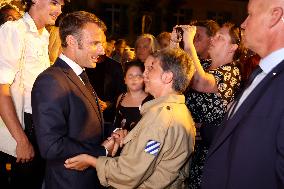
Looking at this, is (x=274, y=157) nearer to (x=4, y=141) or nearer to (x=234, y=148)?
(x=234, y=148)

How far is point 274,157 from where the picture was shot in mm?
1884

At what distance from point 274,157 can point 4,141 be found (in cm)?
226

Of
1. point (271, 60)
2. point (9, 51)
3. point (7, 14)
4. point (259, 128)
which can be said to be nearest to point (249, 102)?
point (259, 128)

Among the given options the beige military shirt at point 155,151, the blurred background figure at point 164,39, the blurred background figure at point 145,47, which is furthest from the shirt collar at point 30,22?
the blurred background figure at point 164,39

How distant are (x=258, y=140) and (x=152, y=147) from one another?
82 centimetres

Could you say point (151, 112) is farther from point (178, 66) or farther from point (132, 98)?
point (132, 98)

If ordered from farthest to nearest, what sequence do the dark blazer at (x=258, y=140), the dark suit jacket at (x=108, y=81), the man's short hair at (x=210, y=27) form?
the dark suit jacket at (x=108, y=81) → the man's short hair at (x=210, y=27) → the dark blazer at (x=258, y=140)

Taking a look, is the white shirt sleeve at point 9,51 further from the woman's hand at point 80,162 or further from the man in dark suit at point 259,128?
the man in dark suit at point 259,128

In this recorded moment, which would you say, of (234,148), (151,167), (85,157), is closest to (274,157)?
(234,148)

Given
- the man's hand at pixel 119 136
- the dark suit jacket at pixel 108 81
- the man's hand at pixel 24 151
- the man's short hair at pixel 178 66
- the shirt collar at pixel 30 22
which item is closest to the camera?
the man's short hair at pixel 178 66

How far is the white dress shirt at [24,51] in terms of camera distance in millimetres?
3072

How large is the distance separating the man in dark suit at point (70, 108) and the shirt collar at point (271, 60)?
49.6 inches

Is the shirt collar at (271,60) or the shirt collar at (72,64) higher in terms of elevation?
the shirt collar at (271,60)

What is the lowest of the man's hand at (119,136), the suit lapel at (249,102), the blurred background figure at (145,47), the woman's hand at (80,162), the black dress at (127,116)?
the black dress at (127,116)
